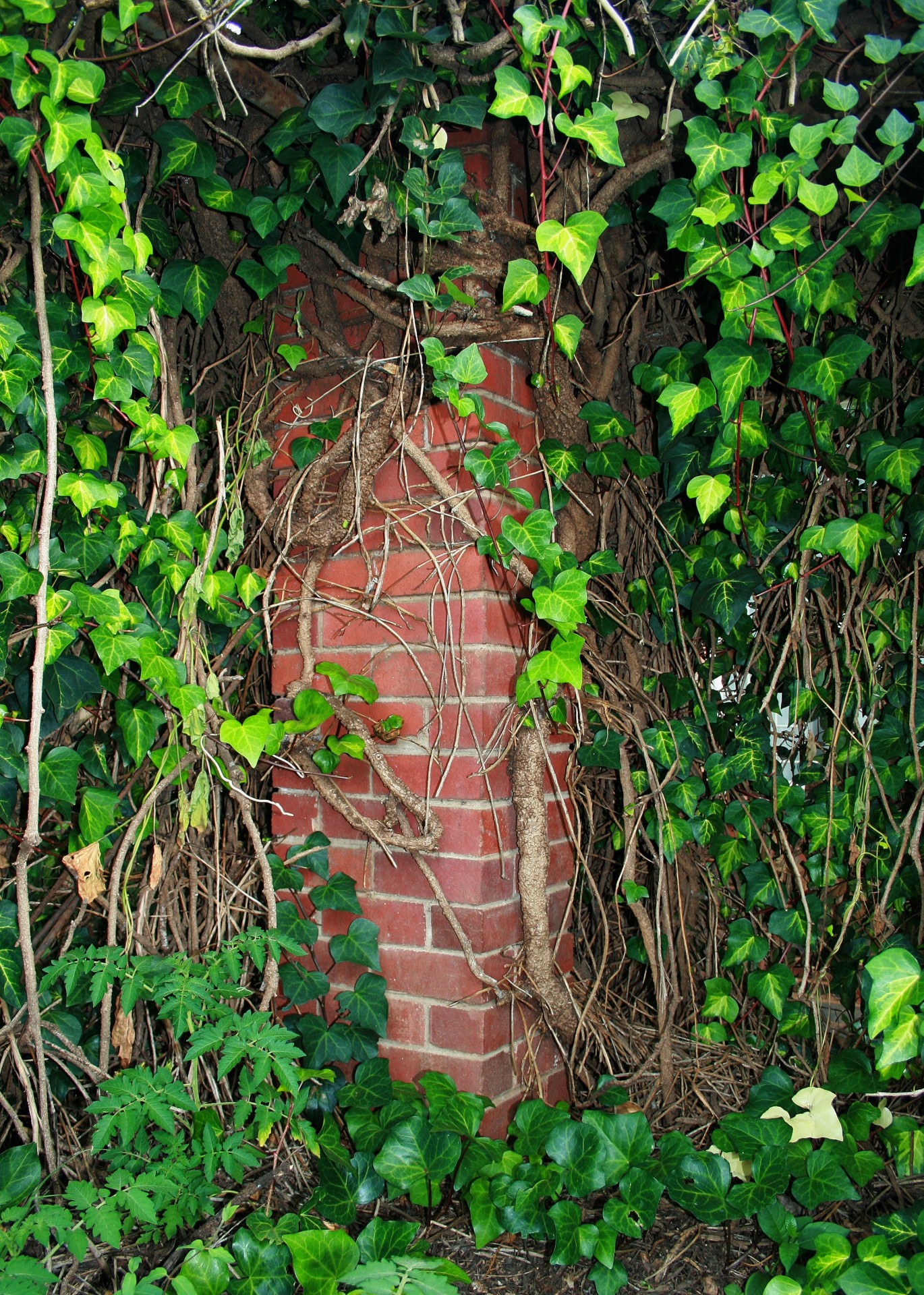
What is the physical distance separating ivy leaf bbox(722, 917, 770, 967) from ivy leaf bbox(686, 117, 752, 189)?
134 cm

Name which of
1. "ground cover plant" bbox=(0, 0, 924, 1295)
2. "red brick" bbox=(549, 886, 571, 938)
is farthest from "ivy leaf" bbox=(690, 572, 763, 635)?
"red brick" bbox=(549, 886, 571, 938)

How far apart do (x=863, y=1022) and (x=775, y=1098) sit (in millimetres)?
262

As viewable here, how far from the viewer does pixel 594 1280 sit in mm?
1248

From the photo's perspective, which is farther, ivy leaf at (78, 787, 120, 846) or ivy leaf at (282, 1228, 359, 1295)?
ivy leaf at (78, 787, 120, 846)

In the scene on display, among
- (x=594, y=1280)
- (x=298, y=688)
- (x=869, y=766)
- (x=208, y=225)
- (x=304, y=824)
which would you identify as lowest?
(x=594, y=1280)

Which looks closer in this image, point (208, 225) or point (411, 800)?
point (411, 800)

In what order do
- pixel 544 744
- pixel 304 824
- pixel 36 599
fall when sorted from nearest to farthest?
pixel 36 599
pixel 544 744
pixel 304 824

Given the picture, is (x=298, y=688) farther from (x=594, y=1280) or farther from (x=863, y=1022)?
(x=863, y=1022)

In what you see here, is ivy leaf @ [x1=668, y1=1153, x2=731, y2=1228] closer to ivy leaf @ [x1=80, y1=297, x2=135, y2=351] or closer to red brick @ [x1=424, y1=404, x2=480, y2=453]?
red brick @ [x1=424, y1=404, x2=480, y2=453]

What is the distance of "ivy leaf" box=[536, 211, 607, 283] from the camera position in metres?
1.35

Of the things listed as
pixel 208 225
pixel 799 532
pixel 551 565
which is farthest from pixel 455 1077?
pixel 208 225

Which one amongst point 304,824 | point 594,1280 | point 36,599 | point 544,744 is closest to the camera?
point 594,1280

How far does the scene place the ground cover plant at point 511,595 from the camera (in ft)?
4.33

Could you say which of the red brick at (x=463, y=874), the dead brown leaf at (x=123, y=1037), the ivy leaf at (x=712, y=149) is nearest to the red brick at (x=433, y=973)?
the red brick at (x=463, y=874)
